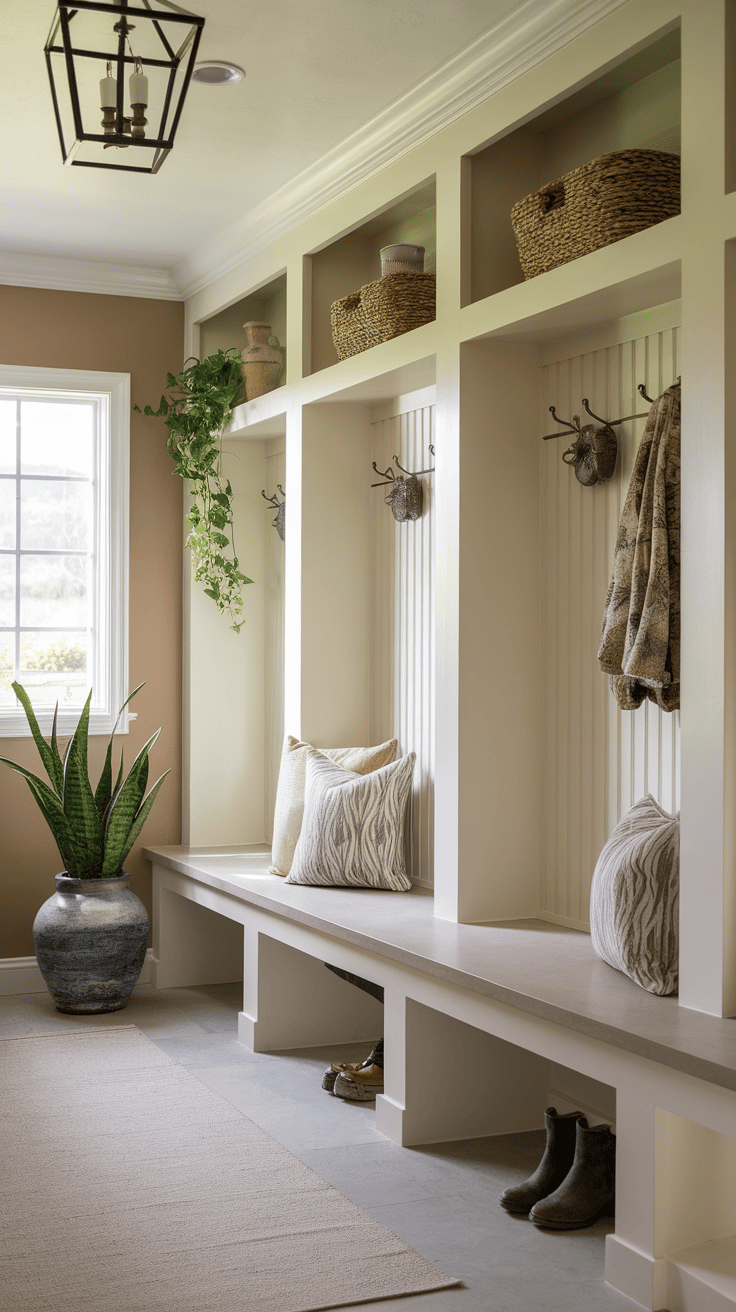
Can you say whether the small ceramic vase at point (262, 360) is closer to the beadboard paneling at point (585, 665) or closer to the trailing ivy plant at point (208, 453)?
the trailing ivy plant at point (208, 453)

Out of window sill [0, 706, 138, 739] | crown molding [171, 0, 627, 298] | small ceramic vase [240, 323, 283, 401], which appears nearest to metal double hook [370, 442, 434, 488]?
small ceramic vase [240, 323, 283, 401]

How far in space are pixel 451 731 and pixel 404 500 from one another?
1.01 meters

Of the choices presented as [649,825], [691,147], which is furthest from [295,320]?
[649,825]

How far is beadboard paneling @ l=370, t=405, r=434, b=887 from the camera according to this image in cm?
410

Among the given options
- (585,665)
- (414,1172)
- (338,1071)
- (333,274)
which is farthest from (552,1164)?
(333,274)

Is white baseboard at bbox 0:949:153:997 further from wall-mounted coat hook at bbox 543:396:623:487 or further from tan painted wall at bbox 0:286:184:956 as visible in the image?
wall-mounted coat hook at bbox 543:396:623:487

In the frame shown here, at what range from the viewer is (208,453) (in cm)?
498

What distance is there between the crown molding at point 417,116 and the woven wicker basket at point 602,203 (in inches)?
14.1

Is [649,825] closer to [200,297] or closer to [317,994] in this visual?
[317,994]

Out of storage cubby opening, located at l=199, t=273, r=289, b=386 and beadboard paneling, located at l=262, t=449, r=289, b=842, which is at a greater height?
storage cubby opening, located at l=199, t=273, r=289, b=386

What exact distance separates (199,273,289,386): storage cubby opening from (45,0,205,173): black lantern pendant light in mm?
1236

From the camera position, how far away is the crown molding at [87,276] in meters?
4.99

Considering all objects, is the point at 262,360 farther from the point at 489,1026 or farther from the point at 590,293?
the point at 489,1026

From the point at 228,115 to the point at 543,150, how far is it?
0.91 meters
